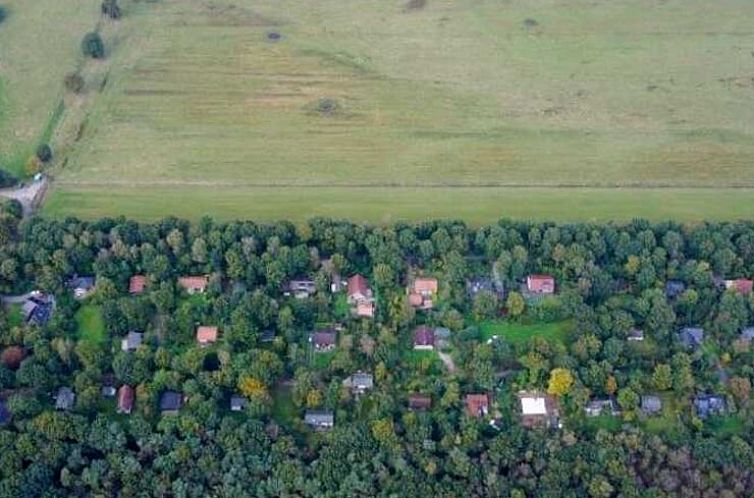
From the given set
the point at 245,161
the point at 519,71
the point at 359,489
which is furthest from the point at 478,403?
the point at 519,71

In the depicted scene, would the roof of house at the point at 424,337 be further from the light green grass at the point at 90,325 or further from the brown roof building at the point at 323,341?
the light green grass at the point at 90,325

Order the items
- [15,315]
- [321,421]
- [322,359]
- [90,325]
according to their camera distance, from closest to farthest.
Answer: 1. [321,421]
2. [322,359]
3. [90,325]
4. [15,315]

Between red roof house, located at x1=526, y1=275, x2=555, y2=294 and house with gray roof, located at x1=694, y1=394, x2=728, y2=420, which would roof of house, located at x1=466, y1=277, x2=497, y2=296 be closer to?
red roof house, located at x1=526, y1=275, x2=555, y2=294

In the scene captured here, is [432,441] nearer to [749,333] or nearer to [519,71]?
[749,333]

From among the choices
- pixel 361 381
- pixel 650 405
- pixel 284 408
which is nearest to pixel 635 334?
pixel 650 405

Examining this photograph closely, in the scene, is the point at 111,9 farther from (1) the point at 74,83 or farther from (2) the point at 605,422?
(2) the point at 605,422

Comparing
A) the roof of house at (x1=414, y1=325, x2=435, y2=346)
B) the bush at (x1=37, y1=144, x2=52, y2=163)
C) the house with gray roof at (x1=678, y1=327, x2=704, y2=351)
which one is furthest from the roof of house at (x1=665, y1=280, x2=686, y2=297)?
the bush at (x1=37, y1=144, x2=52, y2=163)
